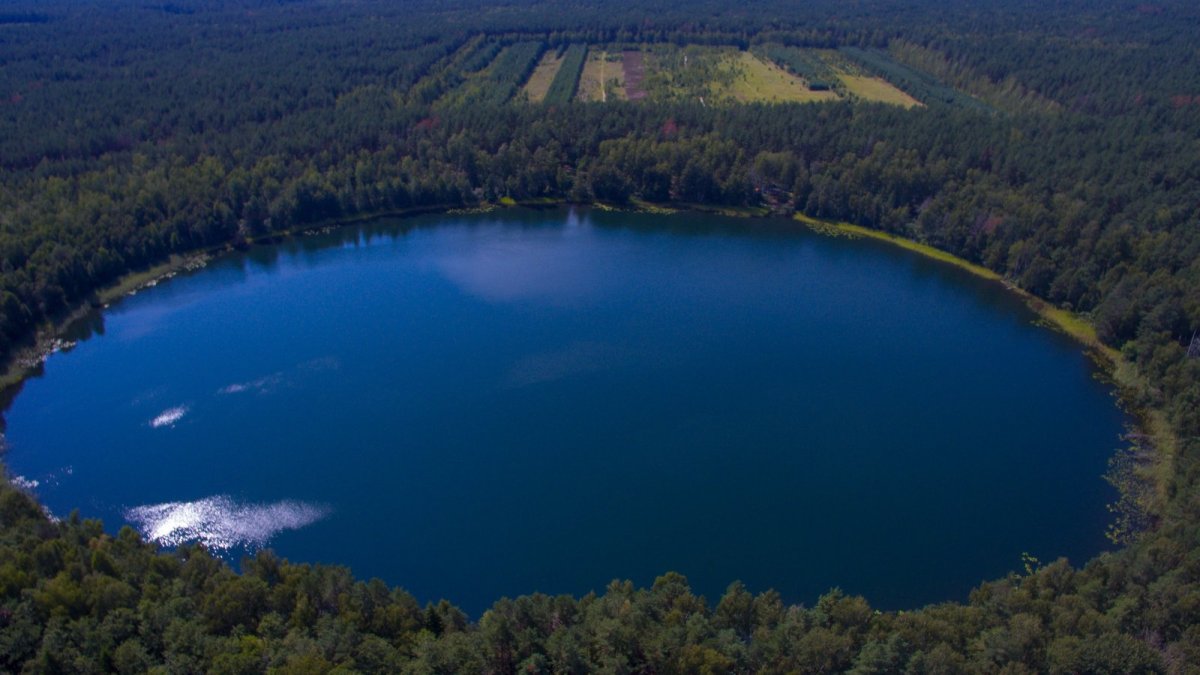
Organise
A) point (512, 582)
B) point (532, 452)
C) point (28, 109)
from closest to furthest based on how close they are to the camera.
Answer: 1. point (512, 582)
2. point (532, 452)
3. point (28, 109)

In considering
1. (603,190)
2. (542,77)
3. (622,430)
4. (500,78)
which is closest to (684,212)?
(603,190)

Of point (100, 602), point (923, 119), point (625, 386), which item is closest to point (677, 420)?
point (625, 386)

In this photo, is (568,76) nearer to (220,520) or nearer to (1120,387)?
(1120,387)

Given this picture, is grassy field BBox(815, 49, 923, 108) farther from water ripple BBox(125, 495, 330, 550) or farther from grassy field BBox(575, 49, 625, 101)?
water ripple BBox(125, 495, 330, 550)

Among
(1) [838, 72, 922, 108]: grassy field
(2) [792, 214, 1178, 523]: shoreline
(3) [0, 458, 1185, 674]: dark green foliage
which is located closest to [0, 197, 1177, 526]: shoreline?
(2) [792, 214, 1178, 523]: shoreline

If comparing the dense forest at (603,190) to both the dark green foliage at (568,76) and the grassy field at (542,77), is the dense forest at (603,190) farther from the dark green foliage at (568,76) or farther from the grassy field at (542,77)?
the grassy field at (542,77)

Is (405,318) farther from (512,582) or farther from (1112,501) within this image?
(1112,501)
